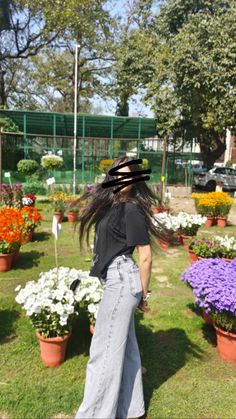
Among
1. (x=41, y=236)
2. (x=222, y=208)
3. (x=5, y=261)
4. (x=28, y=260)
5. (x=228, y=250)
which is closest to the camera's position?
(x=228, y=250)

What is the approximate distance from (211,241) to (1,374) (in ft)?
11.3

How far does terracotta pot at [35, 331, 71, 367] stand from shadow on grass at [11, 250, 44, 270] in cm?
276

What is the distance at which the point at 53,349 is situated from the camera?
10.1ft

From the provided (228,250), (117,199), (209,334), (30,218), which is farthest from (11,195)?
(117,199)

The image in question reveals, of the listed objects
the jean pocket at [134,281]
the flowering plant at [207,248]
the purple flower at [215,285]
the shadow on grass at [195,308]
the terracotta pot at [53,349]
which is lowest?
the shadow on grass at [195,308]

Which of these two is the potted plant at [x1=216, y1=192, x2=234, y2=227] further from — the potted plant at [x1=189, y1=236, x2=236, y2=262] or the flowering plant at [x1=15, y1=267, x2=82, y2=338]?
the flowering plant at [x1=15, y1=267, x2=82, y2=338]

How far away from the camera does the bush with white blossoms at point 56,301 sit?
2930mm

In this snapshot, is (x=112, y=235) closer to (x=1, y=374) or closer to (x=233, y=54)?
(x=1, y=374)

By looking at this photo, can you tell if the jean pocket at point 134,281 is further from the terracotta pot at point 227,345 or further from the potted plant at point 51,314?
the terracotta pot at point 227,345

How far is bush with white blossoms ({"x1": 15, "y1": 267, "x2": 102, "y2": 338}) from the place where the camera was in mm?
2930

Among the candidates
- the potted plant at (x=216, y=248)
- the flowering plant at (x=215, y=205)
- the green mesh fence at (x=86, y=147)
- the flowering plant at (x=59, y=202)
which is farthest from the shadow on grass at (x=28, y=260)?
the green mesh fence at (x=86, y=147)

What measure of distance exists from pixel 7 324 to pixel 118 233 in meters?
2.32

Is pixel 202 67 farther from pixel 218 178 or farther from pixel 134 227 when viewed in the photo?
pixel 134 227

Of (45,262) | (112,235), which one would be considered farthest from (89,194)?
(45,262)
